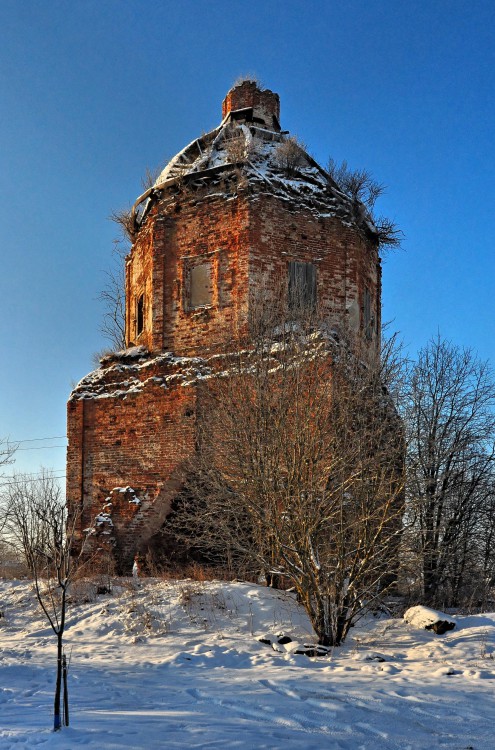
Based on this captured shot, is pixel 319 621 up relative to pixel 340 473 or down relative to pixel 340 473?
down

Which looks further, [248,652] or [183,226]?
[183,226]

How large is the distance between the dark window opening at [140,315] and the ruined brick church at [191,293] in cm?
23

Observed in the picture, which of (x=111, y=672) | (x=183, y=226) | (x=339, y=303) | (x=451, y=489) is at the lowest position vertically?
(x=111, y=672)

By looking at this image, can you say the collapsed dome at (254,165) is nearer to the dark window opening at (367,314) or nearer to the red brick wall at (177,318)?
the red brick wall at (177,318)

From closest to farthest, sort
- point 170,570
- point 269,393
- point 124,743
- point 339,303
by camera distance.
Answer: point 124,743
point 269,393
point 170,570
point 339,303

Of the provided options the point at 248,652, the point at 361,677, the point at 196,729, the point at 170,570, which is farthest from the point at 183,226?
the point at 196,729

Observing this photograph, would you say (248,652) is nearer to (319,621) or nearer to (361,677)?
(319,621)

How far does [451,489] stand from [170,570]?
266 inches

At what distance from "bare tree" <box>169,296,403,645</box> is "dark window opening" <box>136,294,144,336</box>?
5310mm

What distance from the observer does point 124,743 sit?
470 cm

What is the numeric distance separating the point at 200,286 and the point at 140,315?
227cm

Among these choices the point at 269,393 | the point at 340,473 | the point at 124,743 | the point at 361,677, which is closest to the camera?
the point at 124,743

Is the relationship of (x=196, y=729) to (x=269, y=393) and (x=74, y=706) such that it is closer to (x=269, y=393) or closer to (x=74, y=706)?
(x=74, y=706)

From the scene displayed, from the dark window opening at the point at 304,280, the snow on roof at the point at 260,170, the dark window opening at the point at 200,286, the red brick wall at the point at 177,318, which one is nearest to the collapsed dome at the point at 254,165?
the snow on roof at the point at 260,170
